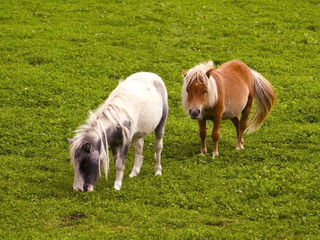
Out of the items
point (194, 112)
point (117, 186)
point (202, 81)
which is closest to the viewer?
point (117, 186)

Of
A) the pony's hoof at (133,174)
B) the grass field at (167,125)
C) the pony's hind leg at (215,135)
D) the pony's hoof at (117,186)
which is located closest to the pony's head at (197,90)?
the pony's hind leg at (215,135)

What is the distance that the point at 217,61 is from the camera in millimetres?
21891

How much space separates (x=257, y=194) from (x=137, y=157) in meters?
2.86

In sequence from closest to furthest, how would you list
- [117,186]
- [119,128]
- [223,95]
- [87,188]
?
1. [87,188]
2. [119,128]
3. [117,186]
4. [223,95]

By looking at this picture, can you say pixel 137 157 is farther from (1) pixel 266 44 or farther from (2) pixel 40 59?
(1) pixel 266 44

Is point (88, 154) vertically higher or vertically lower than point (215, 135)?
higher

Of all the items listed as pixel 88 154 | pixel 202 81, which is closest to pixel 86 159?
pixel 88 154

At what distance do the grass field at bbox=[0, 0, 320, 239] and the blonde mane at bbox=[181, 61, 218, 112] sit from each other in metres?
1.46

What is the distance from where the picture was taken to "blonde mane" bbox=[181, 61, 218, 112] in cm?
1288

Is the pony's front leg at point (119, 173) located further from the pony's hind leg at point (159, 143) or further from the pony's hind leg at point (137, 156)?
the pony's hind leg at point (159, 143)

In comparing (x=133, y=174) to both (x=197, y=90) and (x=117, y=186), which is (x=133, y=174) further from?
(x=197, y=90)

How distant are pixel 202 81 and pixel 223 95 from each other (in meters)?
1.04

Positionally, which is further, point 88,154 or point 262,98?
point 262,98

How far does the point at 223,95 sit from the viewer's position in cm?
1371
